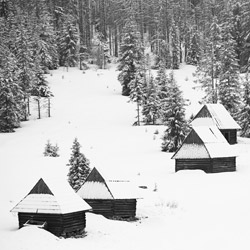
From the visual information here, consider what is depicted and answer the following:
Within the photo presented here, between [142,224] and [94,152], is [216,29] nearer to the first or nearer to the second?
[94,152]

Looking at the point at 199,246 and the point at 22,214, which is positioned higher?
the point at 22,214

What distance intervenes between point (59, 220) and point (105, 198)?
4.67m

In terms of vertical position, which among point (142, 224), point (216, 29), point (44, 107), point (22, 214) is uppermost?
point (216, 29)

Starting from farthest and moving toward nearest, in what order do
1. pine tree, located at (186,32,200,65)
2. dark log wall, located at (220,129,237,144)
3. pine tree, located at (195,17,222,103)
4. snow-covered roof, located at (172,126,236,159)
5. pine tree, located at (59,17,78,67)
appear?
pine tree, located at (186,32,200,65)
pine tree, located at (59,17,78,67)
pine tree, located at (195,17,222,103)
dark log wall, located at (220,129,237,144)
snow-covered roof, located at (172,126,236,159)

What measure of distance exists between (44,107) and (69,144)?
48.0 feet

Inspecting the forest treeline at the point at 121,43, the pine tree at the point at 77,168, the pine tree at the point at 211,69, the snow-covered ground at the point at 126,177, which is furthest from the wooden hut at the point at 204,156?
the pine tree at the point at 211,69

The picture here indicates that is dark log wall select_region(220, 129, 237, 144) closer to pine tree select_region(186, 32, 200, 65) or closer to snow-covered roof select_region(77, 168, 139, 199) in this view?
snow-covered roof select_region(77, 168, 139, 199)

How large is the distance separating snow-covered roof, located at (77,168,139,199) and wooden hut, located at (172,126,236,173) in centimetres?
1128

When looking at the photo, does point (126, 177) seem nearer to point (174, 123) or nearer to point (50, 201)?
point (174, 123)

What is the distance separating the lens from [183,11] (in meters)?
96.5

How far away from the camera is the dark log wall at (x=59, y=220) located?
20.6 metres

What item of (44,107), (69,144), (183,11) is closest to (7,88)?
(44,107)

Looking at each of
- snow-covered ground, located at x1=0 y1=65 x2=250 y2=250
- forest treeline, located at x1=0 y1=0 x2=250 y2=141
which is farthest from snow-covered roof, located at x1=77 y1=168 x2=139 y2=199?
forest treeline, located at x1=0 y1=0 x2=250 y2=141

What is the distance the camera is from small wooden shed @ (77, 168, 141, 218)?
24.7 metres
